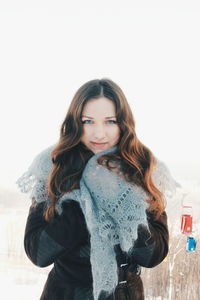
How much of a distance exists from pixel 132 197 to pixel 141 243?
151mm

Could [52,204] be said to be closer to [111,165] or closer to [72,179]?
[72,179]

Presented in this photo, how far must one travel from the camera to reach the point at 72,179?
1185 mm

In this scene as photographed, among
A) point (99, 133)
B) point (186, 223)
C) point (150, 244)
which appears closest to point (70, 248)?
point (150, 244)

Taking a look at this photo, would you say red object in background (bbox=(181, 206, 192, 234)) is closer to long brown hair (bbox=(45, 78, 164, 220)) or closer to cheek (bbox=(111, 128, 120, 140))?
long brown hair (bbox=(45, 78, 164, 220))

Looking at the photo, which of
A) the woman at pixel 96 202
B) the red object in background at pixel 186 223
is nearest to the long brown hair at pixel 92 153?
the woman at pixel 96 202

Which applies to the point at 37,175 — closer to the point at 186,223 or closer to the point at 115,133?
the point at 115,133

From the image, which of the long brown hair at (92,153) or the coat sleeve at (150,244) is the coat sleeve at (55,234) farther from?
the coat sleeve at (150,244)

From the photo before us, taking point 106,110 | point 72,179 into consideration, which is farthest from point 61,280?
point 106,110

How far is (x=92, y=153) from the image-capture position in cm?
124

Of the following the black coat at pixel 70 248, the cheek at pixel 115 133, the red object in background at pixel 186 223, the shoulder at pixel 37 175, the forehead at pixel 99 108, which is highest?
the forehead at pixel 99 108

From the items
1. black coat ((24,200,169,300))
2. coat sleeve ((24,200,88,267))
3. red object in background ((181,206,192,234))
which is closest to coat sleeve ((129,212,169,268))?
black coat ((24,200,169,300))

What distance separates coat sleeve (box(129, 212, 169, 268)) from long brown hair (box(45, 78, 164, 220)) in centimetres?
5

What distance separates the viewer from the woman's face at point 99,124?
3.97ft

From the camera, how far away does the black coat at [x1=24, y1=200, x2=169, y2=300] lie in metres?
1.10
